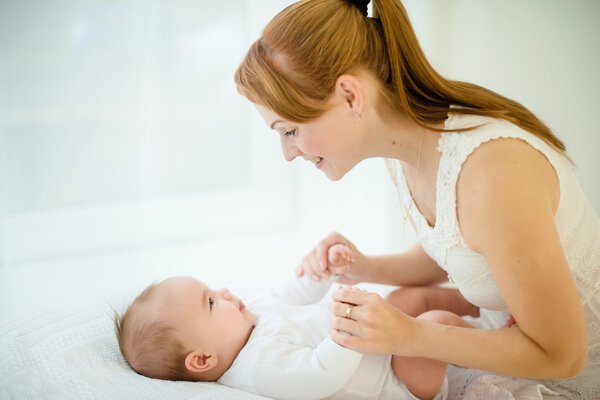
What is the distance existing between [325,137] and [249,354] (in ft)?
1.89

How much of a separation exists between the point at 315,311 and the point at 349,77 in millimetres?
677

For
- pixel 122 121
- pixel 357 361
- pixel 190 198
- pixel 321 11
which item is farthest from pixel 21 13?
pixel 357 361

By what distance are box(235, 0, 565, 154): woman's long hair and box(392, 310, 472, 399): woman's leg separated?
1.89ft

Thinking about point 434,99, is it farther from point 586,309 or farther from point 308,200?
point 308,200

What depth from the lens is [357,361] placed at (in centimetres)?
117

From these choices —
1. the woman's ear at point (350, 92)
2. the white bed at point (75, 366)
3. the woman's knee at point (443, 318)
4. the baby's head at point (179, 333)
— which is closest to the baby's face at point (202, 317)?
the baby's head at point (179, 333)

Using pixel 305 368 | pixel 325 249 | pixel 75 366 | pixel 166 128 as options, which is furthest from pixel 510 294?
pixel 166 128

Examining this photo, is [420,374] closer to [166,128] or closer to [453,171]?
[453,171]

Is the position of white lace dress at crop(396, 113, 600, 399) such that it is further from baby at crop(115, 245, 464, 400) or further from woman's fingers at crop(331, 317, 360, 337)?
woman's fingers at crop(331, 317, 360, 337)

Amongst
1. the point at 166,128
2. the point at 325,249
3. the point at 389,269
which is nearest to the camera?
the point at 325,249

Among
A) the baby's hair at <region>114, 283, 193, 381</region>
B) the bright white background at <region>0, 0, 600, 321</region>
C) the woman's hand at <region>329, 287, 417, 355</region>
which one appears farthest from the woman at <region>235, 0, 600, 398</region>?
the bright white background at <region>0, 0, 600, 321</region>

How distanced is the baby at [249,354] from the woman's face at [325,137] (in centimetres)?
45

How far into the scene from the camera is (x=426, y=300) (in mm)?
1630

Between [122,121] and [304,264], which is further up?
[122,121]
